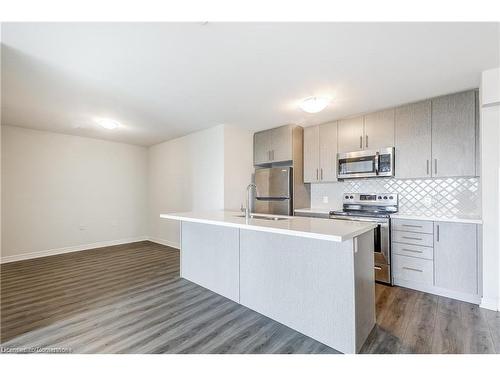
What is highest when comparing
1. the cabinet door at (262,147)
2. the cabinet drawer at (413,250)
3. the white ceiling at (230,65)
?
the white ceiling at (230,65)

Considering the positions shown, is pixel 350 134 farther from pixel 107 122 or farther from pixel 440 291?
pixel 107 122

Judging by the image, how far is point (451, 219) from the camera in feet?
8.49

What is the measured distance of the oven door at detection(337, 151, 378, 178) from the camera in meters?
3.31

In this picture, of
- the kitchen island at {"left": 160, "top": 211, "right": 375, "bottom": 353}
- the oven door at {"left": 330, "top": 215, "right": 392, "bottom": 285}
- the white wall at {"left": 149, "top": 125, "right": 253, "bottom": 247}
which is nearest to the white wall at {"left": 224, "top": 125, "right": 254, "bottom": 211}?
the white wall at {"left": 149, "top": 125, "right": 253, "bottom": 247}

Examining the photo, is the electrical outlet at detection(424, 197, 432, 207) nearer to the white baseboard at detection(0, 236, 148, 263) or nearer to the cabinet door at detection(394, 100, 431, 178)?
the cabinet door at detection(394, 100, 431, 178)

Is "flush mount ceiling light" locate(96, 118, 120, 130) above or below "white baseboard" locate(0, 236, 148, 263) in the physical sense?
above

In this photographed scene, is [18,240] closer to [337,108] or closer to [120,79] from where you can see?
[120,79]

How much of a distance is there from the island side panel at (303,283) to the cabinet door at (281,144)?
81.9 inches

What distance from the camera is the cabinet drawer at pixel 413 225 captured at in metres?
2.73

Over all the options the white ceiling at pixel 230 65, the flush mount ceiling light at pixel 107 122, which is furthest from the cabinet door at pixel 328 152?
the flush mount ceiling light at pixel 107 122

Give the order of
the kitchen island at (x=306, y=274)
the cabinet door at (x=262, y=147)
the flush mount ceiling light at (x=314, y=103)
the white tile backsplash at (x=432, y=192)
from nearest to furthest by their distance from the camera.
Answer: the kitchen island at (x=306, y=274), the flush mount ceiling light at (x=314, y=103), the white tile backsplash at (x=432, y=192), the cabinet door at (x=262, y=147)

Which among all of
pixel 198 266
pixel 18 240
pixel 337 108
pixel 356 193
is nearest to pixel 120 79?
pixel 198 266

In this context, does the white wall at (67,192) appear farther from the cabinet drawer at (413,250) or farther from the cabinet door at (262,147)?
the cabinet drawer at (413,250)

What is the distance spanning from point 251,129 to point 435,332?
371cm
